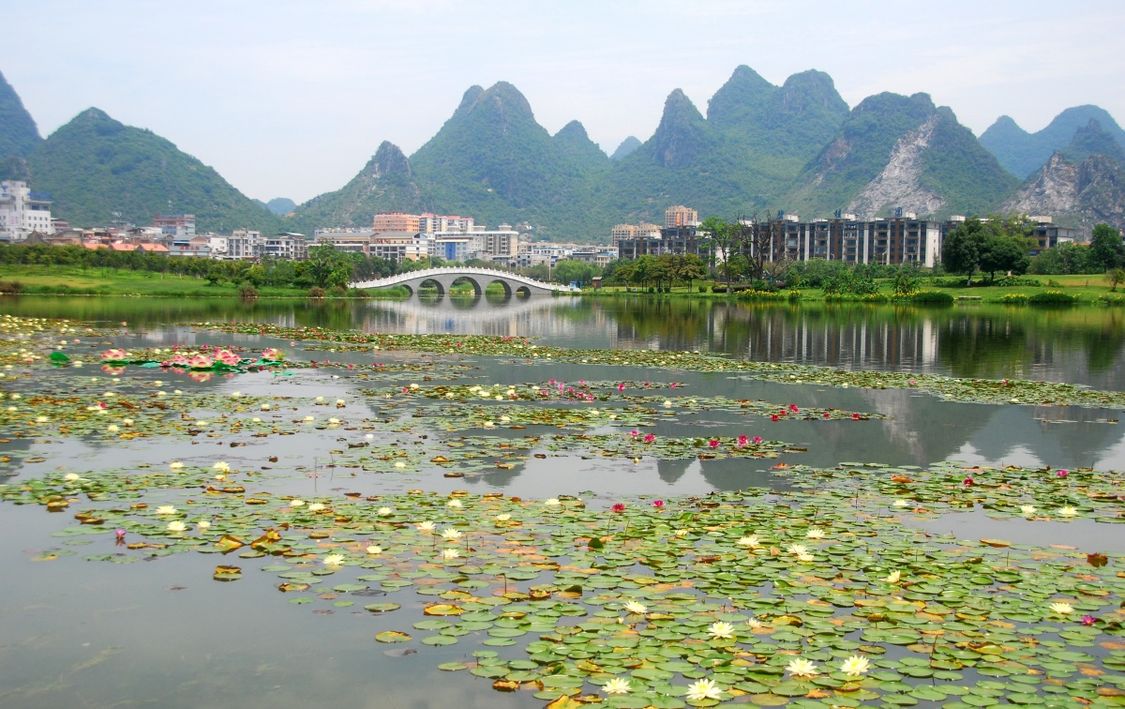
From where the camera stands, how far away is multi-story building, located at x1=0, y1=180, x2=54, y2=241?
481 ft

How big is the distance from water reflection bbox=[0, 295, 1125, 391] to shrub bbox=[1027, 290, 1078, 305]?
4.94 m

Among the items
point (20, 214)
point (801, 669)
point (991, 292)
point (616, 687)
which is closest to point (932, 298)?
point (991, 292)

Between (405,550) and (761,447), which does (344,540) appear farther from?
(761,447)

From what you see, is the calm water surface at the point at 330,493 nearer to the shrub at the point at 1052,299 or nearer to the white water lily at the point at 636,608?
the white water lily at the point at 636,608

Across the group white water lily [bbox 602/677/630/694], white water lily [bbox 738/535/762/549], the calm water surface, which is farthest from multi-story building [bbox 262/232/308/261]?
white water lily [bbox 602/677/630/694]

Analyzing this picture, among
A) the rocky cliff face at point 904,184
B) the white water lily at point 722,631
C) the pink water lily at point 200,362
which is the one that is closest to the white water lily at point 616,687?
the white water lily at point 722,631

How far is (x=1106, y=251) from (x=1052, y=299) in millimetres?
24603

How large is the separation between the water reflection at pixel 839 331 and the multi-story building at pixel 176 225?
120 metres

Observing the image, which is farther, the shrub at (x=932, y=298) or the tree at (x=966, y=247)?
the tree at (x=966, y=247)

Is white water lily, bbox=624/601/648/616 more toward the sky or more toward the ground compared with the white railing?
more toward the ground

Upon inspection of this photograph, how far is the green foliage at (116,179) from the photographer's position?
18138cm

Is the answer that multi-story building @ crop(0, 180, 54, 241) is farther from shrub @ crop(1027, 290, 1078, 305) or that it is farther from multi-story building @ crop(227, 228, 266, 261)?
shrub @ crop(1027, 290, 1078, 305)

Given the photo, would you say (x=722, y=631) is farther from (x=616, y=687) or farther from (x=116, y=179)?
(x=116, y=179)

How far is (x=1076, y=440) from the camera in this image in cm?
1233
